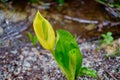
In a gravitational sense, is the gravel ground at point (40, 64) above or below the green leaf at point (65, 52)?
below

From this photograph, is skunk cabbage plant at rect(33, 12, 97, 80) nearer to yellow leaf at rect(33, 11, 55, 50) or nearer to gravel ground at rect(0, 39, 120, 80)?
yellow leaf at rect(33, 11, 55, 50)

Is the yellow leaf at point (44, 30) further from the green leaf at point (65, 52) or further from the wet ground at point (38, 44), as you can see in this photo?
Answer: the wet ground at point (38, 44)

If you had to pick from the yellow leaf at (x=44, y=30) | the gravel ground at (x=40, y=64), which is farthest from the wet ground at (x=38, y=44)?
the yellow leaf at (x=44, y=30)

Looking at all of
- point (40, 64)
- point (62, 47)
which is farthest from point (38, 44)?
point (62, 47)

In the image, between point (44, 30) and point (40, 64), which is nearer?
point (44, 30)

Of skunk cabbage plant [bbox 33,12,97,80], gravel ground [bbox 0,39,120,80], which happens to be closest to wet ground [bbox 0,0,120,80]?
gravel ground [bbox 0,39,120,80]

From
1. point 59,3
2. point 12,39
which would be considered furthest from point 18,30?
point 59,3

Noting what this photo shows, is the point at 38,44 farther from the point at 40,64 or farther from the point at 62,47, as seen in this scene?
the point at 62,47

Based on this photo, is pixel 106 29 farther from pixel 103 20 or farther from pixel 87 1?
pixel 87 1
